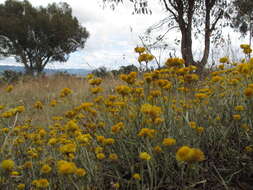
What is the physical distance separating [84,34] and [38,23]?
15.0 feet

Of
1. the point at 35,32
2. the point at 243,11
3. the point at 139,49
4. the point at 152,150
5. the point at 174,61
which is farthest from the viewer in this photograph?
the point at 35,32

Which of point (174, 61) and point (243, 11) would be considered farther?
point (243, 11)

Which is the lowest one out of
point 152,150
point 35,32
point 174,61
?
point 152,150

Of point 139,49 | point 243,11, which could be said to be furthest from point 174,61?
point 243,11

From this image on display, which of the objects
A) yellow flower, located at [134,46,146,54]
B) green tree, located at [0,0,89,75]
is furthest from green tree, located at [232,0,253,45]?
green tree, located at [0,0,89,75]

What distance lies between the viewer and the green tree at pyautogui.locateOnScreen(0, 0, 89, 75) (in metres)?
20.8

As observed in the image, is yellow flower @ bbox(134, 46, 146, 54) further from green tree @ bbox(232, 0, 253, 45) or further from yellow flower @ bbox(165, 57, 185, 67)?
green tree @ bbox(232, 0, 253, 45)

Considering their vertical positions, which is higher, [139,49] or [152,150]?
[139,49]

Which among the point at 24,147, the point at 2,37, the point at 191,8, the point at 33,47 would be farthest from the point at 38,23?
the point at 24,147

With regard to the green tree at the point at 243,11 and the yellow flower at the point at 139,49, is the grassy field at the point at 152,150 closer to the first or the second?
the yellow flower at the point at 139,49

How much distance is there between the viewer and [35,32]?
70.6 ft

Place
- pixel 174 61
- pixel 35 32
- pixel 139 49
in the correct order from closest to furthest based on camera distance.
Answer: pixel 174 61 → pixel 139 49 → pixel 35 32

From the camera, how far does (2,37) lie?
21781mm

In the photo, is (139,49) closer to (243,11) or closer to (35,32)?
(243,11)
